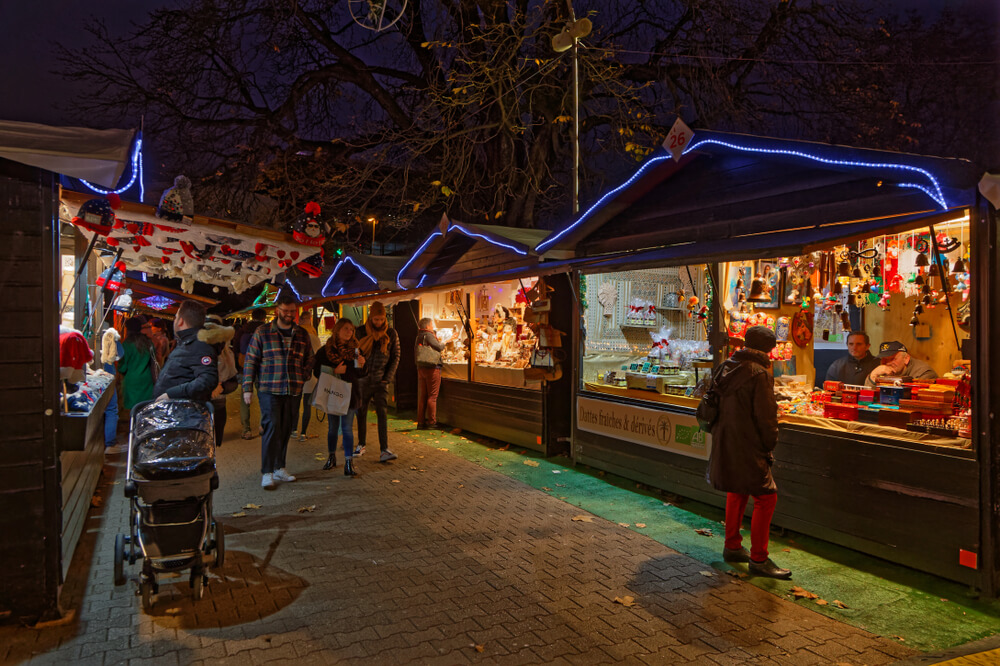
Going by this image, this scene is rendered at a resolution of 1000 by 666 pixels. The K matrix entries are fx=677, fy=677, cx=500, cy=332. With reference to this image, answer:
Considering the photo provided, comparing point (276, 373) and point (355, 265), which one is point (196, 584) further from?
point (355, 265)

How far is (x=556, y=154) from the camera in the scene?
16.4m

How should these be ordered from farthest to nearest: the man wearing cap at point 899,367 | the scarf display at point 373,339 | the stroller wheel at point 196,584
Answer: the scarf display at point 373,339
the man wearing cap at point 899,367
the stroller wheel at point 196,584

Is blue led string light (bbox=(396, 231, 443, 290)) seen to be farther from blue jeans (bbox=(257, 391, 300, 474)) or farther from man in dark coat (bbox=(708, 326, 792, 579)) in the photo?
man in dark coat (bbox=(708, 326, 792, 579))

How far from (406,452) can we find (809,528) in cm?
591

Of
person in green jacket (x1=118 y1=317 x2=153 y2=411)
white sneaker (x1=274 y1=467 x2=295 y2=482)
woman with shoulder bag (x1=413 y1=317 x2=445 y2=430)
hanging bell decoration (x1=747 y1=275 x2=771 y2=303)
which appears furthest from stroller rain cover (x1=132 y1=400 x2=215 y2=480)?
woman with shoulder bag (x1=413 y1=317 x2=445 y2=430)

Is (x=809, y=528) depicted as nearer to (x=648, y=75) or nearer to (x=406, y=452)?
(x=406, y=452)

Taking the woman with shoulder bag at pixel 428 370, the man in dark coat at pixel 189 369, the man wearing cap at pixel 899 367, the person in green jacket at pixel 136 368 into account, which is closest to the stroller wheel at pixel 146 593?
the man in dark coat at pixel 189 369

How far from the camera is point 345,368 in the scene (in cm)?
858

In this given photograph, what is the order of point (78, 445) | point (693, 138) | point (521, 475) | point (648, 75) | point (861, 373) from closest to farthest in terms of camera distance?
point (78, 445)
point (693, 138)
point (861, 373)
point (521, 475)
point (648, 75)

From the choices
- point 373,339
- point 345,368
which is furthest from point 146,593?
point 373,339

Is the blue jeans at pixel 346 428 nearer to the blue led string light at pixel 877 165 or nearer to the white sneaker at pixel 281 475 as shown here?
the white sneaker at pixel 281 475

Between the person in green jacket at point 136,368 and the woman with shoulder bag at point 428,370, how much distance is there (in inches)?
169

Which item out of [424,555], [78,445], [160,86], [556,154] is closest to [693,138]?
[424,555]

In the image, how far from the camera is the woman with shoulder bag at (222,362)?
18.1ft
